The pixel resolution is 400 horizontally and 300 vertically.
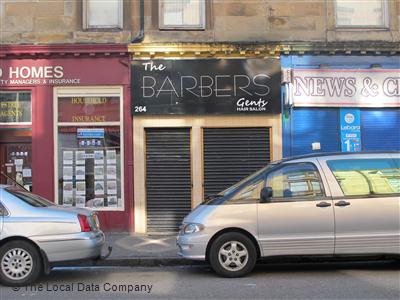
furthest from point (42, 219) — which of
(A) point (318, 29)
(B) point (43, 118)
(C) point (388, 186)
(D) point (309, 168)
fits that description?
(A) point (318, 29)

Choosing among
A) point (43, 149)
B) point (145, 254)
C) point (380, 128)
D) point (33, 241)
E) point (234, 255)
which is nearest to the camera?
point (33, 241)

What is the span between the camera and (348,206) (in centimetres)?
788

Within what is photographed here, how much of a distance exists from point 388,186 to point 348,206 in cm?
76

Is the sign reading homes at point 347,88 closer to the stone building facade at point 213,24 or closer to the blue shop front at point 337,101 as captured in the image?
the blue shop front at point 337,101

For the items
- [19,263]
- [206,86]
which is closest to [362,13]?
[206,86]

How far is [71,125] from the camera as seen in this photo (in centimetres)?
1301

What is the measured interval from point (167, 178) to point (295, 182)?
541cm

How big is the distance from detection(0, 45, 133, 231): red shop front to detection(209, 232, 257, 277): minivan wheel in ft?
17.6

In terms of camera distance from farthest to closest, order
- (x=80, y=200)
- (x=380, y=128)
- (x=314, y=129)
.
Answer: (x=380, y=128), (x=314, y=129), (x=80, y=200)

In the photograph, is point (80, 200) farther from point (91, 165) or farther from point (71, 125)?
point (71, 125)

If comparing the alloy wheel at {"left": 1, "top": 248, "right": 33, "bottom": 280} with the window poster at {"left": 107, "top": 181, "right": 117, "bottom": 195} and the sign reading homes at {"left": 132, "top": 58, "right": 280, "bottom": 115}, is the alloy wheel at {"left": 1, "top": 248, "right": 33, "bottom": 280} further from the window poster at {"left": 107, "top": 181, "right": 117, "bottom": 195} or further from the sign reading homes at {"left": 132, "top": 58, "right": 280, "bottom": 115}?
the sign reading homes at {"left": 132, "top": 58, "right": 280, "bottom": 115}

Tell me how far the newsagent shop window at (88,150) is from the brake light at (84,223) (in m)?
5.31

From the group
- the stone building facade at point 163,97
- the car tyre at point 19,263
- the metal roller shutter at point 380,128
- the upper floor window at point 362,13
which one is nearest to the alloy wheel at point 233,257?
the car tyre at point 19,263

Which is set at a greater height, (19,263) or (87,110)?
(87,110)
